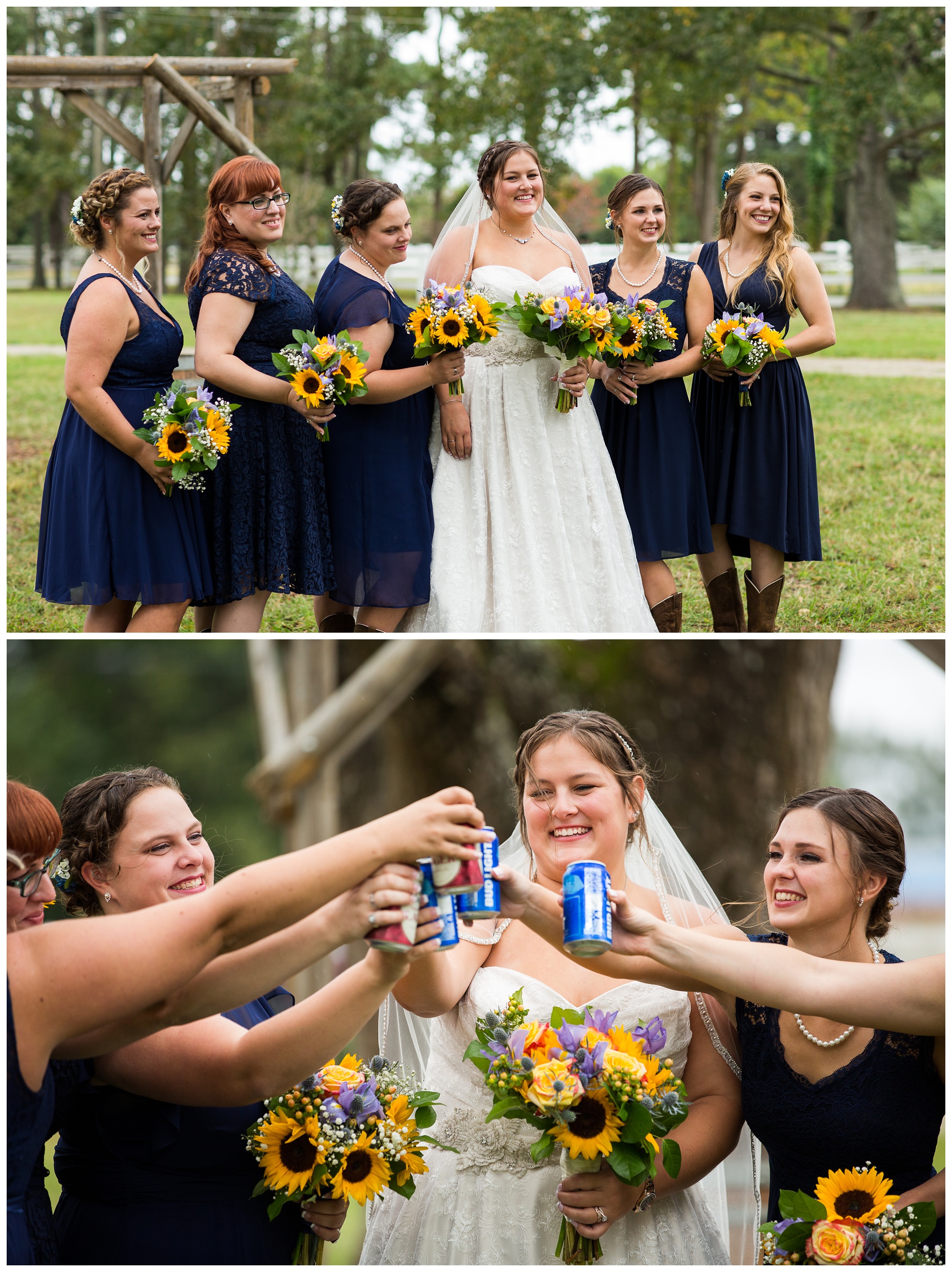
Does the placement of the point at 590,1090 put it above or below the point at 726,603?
below

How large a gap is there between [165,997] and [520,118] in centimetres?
2380

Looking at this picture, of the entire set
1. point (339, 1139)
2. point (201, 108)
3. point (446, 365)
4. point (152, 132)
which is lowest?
point (339, 1139)

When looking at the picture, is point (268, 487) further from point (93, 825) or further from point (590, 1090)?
point (590, 1090)

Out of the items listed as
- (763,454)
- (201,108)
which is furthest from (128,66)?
(763,454)

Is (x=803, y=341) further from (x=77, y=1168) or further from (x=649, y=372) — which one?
(x=77, y=1168)

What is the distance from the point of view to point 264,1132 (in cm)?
301

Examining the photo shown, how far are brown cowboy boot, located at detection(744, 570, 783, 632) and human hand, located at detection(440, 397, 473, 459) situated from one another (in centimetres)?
159

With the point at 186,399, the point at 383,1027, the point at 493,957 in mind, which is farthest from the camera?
the point at 186,399

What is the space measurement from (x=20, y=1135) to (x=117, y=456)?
2.63 m

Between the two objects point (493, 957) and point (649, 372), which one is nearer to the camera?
point (493, 957)

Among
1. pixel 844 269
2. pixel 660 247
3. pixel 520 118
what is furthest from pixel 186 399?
pixel 844 269

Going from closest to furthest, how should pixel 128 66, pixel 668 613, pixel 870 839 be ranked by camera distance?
1. pixel 870 839
2. pixel 668 613
3. pixel 128 66

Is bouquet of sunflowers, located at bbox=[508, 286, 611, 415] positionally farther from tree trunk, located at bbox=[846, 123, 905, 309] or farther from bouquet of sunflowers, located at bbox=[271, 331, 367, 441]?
tree trunk, located at bbox=[846, 123, 905, 309]

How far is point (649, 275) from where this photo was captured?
5273 mm
